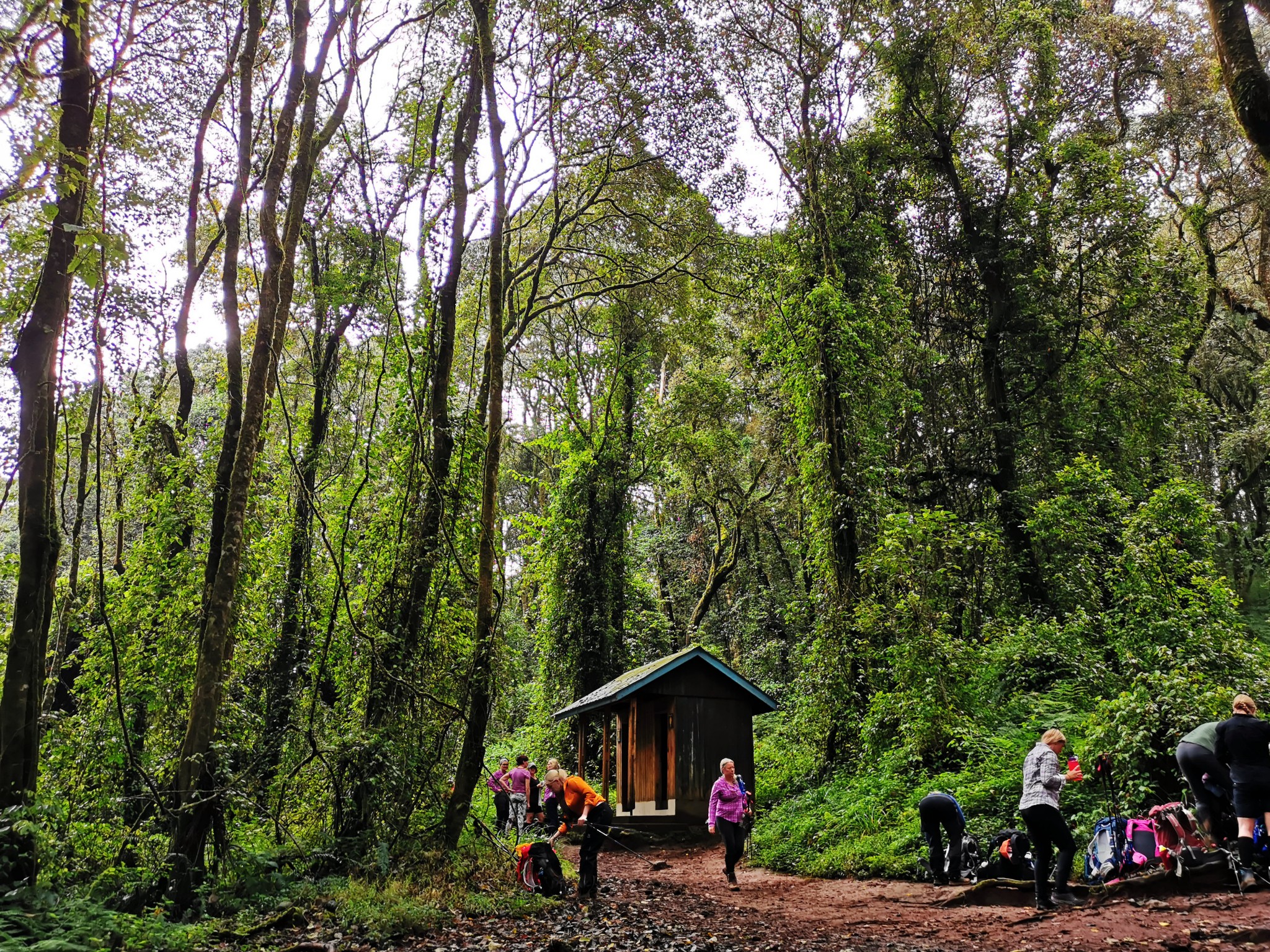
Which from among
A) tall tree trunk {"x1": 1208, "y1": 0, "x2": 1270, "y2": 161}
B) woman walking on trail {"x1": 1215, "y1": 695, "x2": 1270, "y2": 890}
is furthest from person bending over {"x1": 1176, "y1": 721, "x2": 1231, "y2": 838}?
tall tree trunk {"x1": 1208, "y1": 0, "x2": 1270, "y2": 161}

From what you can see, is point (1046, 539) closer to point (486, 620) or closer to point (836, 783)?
point (836, 783)

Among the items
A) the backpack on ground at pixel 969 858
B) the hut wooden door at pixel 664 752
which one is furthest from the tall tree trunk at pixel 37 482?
the hut wooden door at pixel 664 752

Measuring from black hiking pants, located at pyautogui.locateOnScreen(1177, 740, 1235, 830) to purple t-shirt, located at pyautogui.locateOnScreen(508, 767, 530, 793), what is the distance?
10759mm

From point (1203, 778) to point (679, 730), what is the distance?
10.6 meters

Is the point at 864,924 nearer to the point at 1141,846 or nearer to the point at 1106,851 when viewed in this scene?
the point at 1106,851

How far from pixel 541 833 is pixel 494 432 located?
21.0 feet

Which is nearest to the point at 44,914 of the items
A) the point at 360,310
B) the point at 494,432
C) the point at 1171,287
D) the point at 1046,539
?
the point at 494,432

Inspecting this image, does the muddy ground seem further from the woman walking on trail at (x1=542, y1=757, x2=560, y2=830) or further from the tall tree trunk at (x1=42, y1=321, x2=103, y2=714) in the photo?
the tall tree trunk at (x1=42, y1=321, x2=103, y2=714)

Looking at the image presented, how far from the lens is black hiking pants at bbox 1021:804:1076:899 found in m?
7.06

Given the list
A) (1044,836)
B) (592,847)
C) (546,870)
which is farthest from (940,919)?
(546,870)

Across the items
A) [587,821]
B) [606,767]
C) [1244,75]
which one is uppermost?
[1244,75]

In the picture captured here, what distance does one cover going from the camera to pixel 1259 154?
7.53 meters

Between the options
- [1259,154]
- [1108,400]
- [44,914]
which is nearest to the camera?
[44,914]

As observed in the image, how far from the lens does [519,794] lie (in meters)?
14.6
